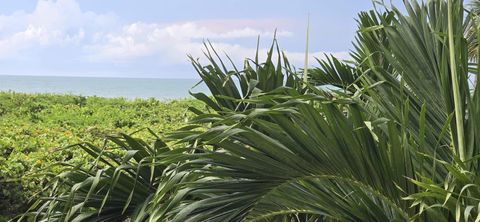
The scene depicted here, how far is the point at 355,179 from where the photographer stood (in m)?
1.47

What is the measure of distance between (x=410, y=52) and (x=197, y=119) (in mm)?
876

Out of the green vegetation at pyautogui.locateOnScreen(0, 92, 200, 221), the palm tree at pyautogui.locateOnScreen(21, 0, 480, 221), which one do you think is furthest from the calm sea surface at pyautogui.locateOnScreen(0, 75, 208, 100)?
the palm tree at pyautogui.locateOnScreen(21, 0, 480, 221)

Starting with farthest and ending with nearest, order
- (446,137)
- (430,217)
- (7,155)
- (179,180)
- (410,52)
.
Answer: (7,155) < (410,52) < (446,137) < (179,180) < (430,217)

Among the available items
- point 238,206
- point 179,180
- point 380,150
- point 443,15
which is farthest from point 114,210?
point 443,15

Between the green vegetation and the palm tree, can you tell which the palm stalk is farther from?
the green vegetation

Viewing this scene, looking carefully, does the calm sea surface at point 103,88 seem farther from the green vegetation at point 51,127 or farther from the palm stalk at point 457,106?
the palm stalk at point 457,106

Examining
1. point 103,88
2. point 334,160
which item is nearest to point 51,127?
point 334,160

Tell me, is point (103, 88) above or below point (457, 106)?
below

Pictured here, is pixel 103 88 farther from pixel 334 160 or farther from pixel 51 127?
pixel 334 160

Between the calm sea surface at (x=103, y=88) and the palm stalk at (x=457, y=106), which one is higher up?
the palm stalk at (x=457, y=106)

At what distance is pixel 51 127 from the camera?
7258 mm

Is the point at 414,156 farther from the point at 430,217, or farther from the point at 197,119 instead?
the point at 197,119

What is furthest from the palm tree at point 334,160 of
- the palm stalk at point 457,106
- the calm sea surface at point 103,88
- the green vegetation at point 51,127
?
the calm sea surface at point 103,88

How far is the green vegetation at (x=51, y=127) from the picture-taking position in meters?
4.31
